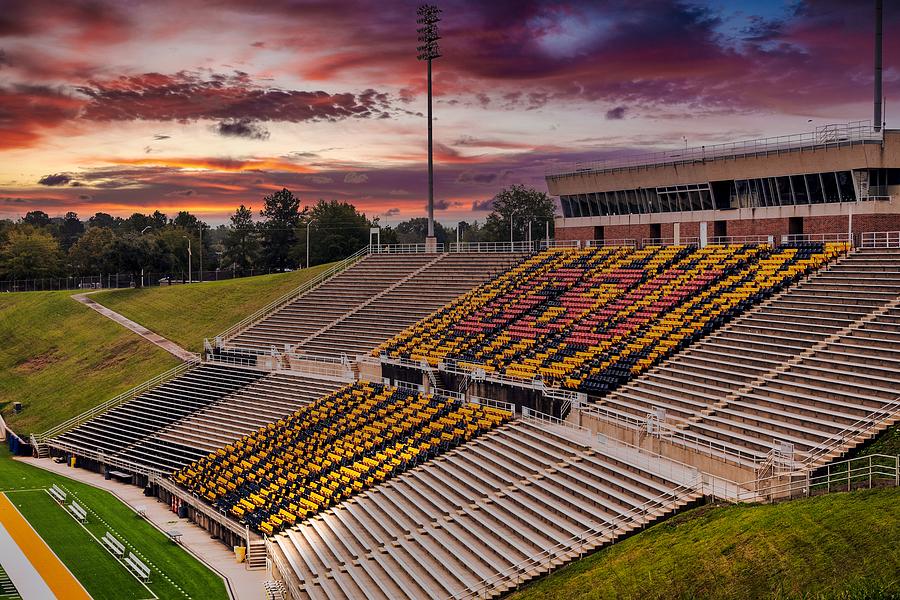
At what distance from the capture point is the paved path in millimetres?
65125

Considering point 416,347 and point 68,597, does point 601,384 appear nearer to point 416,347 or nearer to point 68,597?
point 416,347

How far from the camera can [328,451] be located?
129ft

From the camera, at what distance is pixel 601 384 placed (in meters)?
35.1

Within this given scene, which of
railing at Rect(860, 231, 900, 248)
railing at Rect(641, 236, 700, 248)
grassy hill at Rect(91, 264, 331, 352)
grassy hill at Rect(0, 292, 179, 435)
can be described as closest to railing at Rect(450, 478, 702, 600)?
railing at Rect(860, 231, 900, 248)

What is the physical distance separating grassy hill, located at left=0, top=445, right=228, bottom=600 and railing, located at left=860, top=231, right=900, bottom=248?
29.8 metres

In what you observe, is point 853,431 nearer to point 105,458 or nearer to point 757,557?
point 757,557

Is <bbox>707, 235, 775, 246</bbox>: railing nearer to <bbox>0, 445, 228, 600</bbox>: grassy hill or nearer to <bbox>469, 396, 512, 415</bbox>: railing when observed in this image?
<bbox>469, 396, 512, 415</bbox>: railing

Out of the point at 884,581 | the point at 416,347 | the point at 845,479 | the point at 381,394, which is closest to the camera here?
the point at 884,581

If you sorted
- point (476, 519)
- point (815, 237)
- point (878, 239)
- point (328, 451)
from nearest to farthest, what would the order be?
point (476, 519) < point (328, 451) < point (878, 239) < point (815, 237)

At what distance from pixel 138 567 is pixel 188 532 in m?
5.23

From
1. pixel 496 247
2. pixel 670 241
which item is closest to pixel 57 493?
pixel 496 247

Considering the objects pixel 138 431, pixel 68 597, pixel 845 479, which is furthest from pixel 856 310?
pixel 138 431

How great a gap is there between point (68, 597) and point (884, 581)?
24674mm

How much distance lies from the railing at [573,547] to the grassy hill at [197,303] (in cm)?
4472
